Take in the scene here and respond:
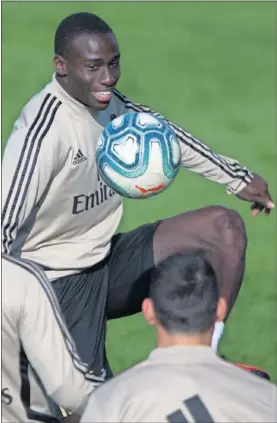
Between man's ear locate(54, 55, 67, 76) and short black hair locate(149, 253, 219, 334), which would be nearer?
short black hair locate(149, 253, 219, 334)

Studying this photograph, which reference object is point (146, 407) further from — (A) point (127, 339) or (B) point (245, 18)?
(B) point (245, 18)

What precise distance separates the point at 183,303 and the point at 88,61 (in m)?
2.36

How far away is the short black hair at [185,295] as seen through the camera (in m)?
4.75

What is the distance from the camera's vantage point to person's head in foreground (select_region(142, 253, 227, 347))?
475 centimetres

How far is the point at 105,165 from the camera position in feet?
22.3

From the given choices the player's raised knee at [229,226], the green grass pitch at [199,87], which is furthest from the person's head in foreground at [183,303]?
the green grass pitch at [199,87]

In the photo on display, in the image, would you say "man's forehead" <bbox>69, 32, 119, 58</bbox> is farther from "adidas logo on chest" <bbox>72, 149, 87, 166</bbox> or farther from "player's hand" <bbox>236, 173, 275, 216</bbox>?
"player's hand" <bbox>236, 173, 275, 216</bbox>

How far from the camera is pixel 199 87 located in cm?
1467

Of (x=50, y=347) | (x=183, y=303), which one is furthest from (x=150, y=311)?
(x=50, y=347)

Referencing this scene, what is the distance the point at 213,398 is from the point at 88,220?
2.57 metres

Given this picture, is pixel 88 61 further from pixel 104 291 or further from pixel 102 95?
pixel 104 291

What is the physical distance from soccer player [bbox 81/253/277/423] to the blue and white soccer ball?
1.98 m

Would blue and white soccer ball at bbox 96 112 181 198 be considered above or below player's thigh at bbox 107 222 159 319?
above

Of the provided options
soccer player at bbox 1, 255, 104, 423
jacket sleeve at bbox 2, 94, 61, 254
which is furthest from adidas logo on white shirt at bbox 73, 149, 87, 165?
soccer player at bbox 1, 255, 104, 423
